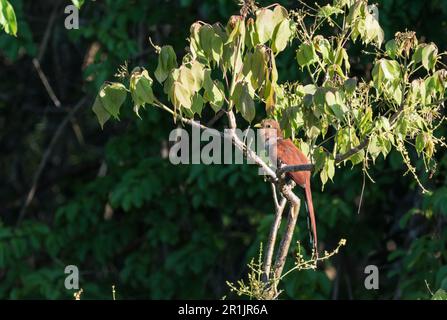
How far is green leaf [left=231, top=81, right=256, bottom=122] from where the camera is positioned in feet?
11.0

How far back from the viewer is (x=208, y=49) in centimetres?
342

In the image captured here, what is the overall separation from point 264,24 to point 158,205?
168 inches

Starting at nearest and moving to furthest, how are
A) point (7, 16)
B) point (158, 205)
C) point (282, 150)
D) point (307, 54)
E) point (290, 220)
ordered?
1. point (307, 54)
2. point (290, 220)
3. point (7, 16)
4. point (282, 150)
5. point (158, 205)

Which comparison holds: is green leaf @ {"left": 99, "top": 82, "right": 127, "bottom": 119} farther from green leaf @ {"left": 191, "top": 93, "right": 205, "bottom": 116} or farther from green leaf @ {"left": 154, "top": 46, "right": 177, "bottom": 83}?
green leaf @ {"left": 191, "top": 93, "right": 205, "bottom": 116}

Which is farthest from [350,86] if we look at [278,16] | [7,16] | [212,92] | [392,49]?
[7,16]

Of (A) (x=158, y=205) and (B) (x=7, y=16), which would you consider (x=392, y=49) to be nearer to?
(B) (x=7, y=16)

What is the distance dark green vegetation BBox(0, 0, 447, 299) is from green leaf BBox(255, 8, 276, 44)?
2332 mm

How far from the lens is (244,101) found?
3.38 m

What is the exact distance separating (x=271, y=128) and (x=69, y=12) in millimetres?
3510

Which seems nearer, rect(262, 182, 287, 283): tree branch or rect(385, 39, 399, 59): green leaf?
rect(385, 39, 399, 59): green leaf

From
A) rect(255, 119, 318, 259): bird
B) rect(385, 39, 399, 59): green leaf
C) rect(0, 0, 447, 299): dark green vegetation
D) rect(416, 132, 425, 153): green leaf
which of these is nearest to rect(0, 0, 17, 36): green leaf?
rect(255, 119, 318, 259): bird

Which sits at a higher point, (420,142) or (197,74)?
(197,74)

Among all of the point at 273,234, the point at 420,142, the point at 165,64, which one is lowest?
the point at 273,234

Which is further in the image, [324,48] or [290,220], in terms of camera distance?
[290,220]
